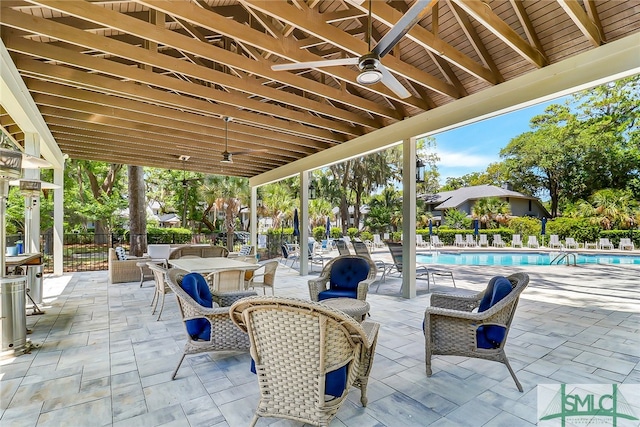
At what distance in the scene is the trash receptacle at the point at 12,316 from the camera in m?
3.37

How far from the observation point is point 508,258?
13867mm

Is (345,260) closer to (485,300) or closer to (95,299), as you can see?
(485,300)

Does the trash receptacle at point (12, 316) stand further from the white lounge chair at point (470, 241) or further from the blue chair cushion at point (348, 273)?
the white lounge chair at point (470, 241)

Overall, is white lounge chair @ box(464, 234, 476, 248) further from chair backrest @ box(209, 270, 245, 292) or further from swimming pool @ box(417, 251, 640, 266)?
chair backrest @ box(209, 270, 245, 292)

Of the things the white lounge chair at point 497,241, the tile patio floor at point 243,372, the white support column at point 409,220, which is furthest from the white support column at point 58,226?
the white lounge chair at point 497,241

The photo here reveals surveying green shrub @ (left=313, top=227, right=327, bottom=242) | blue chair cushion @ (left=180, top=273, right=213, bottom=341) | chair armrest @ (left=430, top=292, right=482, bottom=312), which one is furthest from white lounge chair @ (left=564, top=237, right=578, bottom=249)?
blue chair cushion @ (left=180, top=273, right=213, bottom=341)

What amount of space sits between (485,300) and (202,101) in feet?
16.4

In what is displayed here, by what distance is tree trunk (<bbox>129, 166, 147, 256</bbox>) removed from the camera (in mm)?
10006

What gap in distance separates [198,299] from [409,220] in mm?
4071

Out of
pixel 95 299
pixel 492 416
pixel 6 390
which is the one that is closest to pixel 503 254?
pixel 492 416

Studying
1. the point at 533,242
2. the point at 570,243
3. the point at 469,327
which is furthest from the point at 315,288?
the point at 570,243

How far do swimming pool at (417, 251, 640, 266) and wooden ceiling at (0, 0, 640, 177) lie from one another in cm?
910

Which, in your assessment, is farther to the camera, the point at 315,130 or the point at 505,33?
the point at 315,130

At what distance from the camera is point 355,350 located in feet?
6.58
